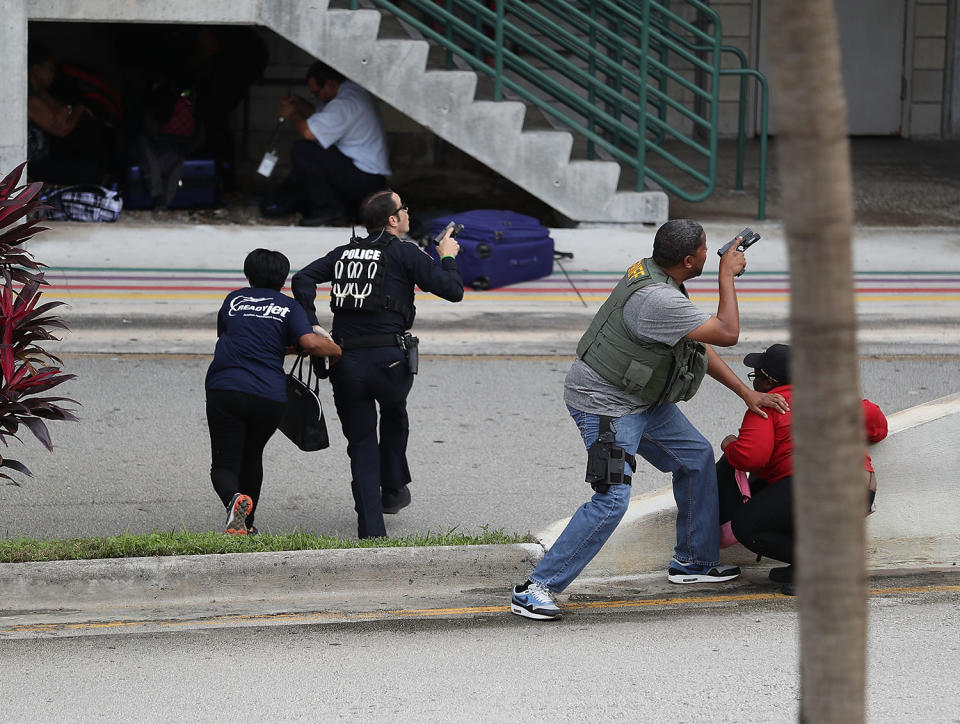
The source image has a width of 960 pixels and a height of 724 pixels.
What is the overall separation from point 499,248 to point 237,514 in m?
5.84

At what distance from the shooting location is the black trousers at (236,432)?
21.2ft

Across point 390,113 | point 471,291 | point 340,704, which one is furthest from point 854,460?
point 390,113

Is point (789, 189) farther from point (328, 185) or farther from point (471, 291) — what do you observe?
point (328, 185)

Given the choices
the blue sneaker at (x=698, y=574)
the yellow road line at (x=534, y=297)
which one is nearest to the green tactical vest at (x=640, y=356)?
the blue sneaker at (x=698, y=574)

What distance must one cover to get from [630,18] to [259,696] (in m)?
9.48

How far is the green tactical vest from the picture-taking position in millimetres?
5691

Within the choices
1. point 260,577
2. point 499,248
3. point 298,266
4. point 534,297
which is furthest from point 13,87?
point 260,577

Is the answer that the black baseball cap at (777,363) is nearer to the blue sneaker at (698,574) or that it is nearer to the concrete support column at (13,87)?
the blue sneaker at (698,574)

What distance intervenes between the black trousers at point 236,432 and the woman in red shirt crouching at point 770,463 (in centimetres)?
211

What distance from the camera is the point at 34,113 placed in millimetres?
13523

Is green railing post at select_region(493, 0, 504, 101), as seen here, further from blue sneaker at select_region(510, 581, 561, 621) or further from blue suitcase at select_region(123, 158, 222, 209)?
blue sneaker at select_region(510, 581, 561, 621)

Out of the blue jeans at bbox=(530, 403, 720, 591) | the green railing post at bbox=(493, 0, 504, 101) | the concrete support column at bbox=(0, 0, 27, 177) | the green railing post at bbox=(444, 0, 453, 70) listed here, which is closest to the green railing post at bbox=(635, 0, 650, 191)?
the green railing post at bbox=(493, 0, 504, 101)

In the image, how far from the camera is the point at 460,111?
13078 millimetres

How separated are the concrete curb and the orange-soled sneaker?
0.36 meters
